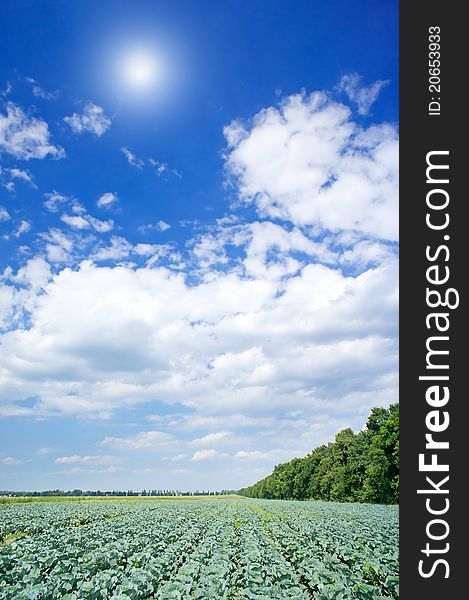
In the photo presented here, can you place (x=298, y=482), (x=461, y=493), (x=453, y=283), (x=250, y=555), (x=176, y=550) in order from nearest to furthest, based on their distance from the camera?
(x=461, y=493) < (x=453, y=283) < (x=250, y=555) < (x=176, y=550) < (x=298, y=482)

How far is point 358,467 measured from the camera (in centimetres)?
6912

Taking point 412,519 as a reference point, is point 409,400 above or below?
above

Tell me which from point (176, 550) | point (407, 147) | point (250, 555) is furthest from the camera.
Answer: point (176, 550)

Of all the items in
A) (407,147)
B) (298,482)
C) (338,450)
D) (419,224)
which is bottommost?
(298,482)

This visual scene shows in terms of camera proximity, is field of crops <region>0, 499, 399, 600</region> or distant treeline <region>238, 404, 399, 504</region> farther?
distant treeline <region>238, 404, 399, 504</region>

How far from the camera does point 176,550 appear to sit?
59.6 feet

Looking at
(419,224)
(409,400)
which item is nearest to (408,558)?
(409,400)

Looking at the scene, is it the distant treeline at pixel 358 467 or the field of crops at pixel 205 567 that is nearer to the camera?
the field of crops at pixel 205 567

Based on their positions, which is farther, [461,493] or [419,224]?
[419,224]

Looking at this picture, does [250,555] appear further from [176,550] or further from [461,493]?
[461,493]

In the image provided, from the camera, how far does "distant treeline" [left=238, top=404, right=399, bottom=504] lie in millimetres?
58188

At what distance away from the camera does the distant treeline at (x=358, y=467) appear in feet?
191

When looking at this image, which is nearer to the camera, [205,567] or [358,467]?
[205,567]

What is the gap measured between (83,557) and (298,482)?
300 ft
